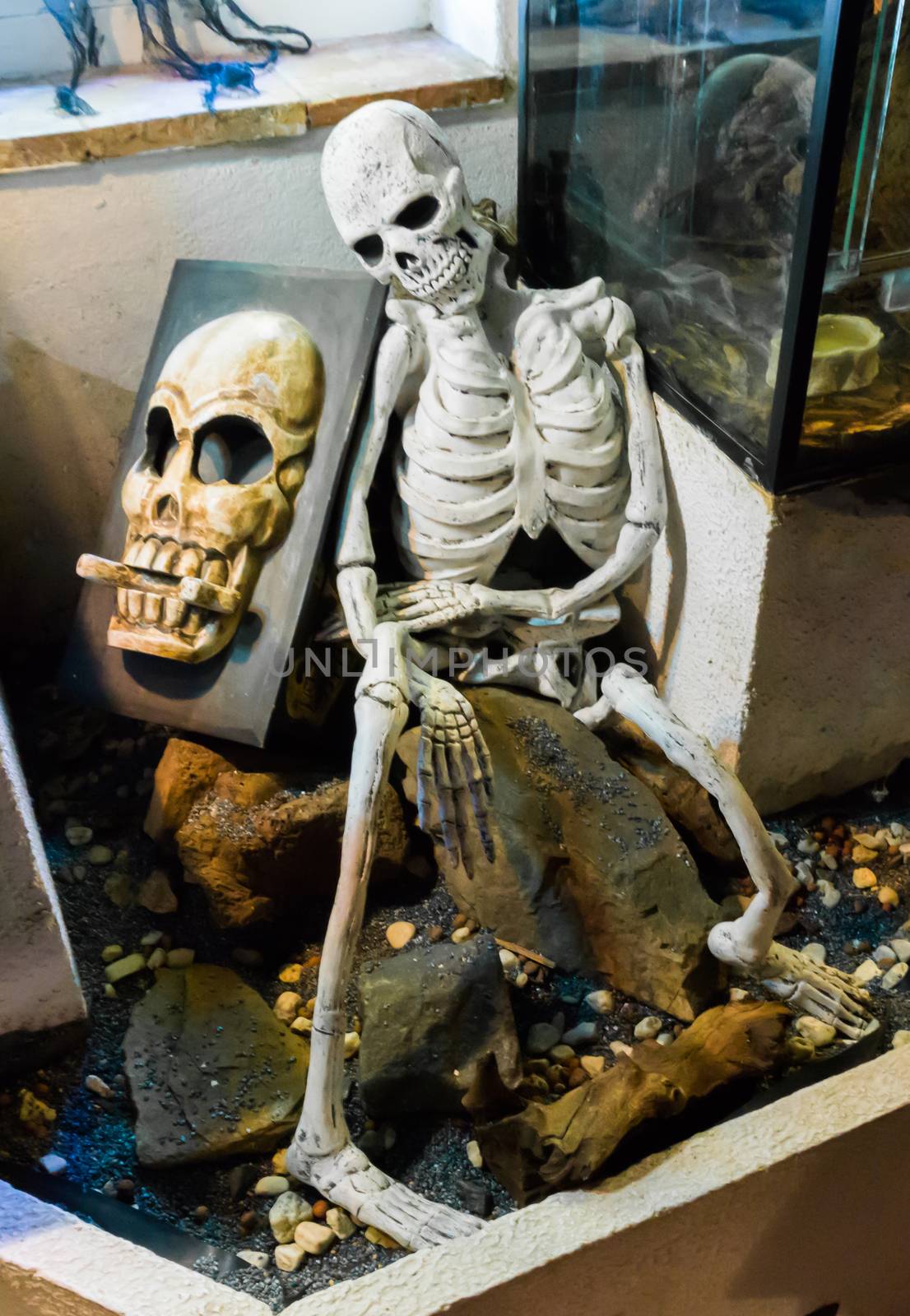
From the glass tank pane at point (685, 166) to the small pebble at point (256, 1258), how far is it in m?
1.62

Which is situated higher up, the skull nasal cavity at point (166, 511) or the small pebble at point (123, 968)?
the skull nasal cavity at point (166, 511)

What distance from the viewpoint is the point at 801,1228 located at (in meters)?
1.98

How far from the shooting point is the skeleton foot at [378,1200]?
197 cm

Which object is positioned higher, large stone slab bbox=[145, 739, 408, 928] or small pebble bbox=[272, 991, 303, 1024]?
large stone slab bbox=[145, 739, 408, 928]

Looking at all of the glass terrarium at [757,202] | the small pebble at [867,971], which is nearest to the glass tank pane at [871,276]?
the glass terrarium at [757,202]

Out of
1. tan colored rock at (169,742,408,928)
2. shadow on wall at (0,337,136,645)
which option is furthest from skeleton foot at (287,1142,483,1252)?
shadow on wall at (0,337,136,645)

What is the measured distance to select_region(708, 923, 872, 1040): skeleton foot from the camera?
2.27 m

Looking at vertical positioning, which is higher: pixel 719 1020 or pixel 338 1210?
pixel 719 1020

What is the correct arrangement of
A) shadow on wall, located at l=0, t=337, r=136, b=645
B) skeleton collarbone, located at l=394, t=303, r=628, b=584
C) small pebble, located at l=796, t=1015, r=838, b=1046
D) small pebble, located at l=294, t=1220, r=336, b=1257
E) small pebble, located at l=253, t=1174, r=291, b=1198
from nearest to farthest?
small pebble, located at l=294, t=1220, r=336, b=1257
small pebble, located at l=253, t=1174, r=291, b=1198
small pebble, located at l=796, t=1015, r=838, b=1046
skeleton collarbone, located at l=394, t=303, r=628, b=584
shadow on wall, located at l=0, t=337, r=136, b=645

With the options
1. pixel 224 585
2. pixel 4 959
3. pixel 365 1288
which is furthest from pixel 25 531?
pixel 365 1288

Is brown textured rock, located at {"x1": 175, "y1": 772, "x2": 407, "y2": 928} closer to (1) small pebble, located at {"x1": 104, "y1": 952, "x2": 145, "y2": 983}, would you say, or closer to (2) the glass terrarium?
(1) small pebble, located at {"x1": 104, "y1": 952, "x2": 145, "y2": 983}

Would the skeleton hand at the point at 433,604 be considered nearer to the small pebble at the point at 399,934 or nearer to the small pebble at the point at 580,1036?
the small pebble at the point at 399,934

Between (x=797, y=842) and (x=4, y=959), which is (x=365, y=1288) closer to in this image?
(x=4, y=959)

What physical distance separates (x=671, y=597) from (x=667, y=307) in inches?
24.2
